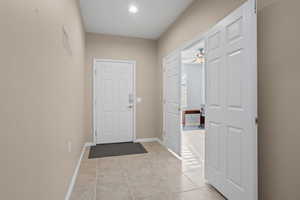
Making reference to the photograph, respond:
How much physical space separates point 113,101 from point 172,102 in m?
1.62

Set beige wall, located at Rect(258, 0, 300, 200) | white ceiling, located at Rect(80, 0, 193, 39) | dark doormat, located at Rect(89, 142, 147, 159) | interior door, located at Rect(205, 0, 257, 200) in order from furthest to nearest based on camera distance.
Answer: dark doormat, located at Rect(89, 142, 147, 159)
white ceiling, located at Rect(80, 0, 193, 39)
interior door, located at Rect(205, 0, 257, 200)
beige wall, located at Rect(258, 0, 300, 200)

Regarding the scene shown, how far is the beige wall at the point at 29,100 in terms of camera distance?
2.27 ft

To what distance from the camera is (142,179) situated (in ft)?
7.64

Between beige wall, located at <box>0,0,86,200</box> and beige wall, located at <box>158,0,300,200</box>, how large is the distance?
1911mm

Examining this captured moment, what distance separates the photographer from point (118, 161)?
299 centimetres

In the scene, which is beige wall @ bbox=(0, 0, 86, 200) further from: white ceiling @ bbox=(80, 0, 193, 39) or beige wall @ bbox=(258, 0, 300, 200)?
beige wall @ bbox=(258, 0, 300, 200)

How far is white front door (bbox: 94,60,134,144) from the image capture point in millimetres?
4066

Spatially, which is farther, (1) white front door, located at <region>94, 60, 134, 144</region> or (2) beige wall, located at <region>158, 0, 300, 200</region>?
(1) white front door, located at <region>94, 60, 134, 144</region>

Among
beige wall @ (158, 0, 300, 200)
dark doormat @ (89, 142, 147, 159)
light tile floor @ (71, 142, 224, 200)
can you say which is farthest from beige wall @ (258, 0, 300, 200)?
dark doormat @ (89, 142, 147, 159)

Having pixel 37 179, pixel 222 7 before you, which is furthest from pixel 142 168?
pixel 222 7

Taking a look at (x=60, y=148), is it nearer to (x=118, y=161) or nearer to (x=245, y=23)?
(x=118, y=161)

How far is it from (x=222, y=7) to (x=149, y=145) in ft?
10.5

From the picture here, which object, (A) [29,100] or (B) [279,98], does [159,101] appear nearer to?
(B) [279,98]

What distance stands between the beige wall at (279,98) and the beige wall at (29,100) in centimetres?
191
